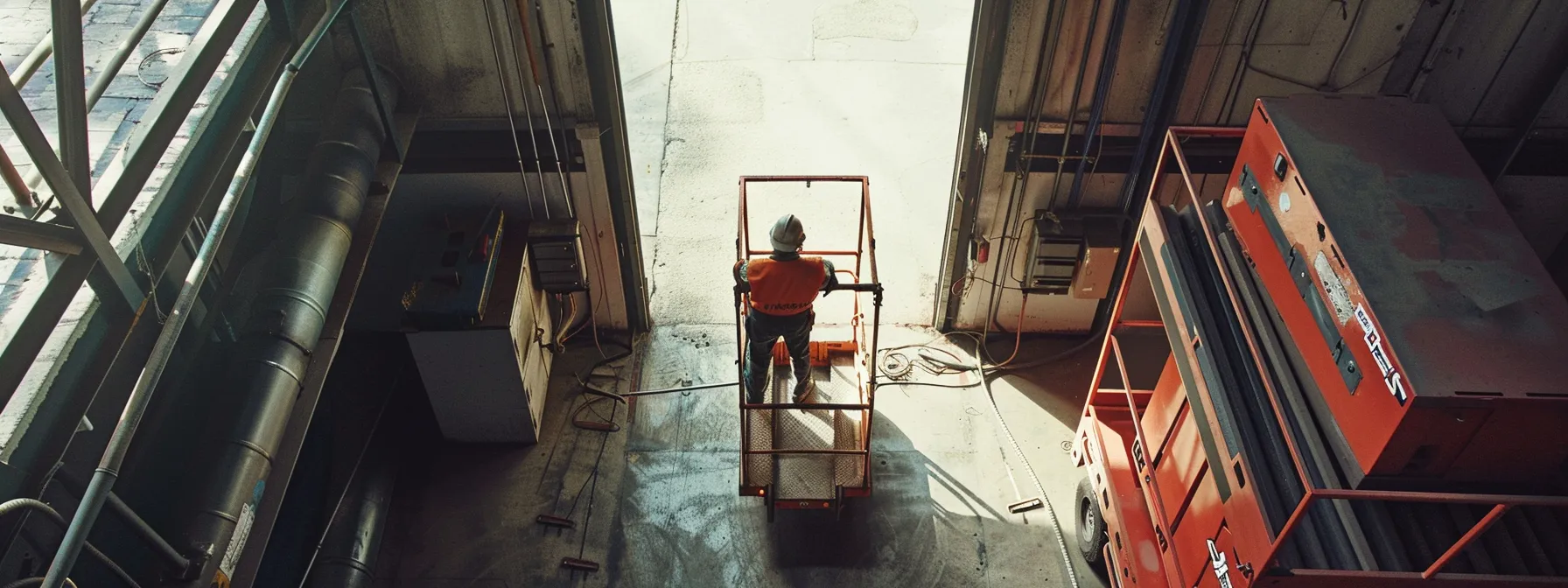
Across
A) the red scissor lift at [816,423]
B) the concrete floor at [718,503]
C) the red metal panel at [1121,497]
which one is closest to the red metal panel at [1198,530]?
the red metal panel at [1121,497]

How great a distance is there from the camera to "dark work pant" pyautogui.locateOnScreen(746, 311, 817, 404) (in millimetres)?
7965

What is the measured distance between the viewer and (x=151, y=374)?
4430 millimetres

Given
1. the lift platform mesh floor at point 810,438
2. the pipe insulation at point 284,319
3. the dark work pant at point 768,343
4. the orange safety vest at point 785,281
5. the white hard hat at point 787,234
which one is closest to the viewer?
the pipe insulation at point 284,319

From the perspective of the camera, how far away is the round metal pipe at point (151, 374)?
388 centimetres

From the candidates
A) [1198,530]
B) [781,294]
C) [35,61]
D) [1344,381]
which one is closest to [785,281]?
[781,294]

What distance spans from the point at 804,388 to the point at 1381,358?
496 centimetres

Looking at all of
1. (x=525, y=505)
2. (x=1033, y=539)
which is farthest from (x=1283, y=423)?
(x=525, y=505)

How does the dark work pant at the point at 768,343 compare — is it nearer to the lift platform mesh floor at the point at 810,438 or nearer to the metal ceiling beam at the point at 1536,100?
A: the lift platform mesh floor at the point at 810,438

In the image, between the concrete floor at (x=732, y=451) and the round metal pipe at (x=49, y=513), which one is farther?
the concrete floor at (x=732, y=451)

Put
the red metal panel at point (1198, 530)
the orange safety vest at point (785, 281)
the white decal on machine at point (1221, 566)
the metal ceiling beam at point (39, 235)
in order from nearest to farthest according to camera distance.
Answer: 1. the metal ceiling beam at point (39, 235)
2. the white decal on machine at point (1221, 566)
3. the red metal panel at point (1198, 530)
4. the orange safety vest at point (785, 281)

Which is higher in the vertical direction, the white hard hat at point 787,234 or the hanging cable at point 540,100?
the hanging cable at point 540,100

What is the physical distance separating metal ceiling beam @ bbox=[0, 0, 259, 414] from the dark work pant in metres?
4.24

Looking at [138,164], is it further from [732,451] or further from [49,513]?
[732,451]

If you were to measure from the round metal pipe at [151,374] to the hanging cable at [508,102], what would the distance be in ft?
6.86
